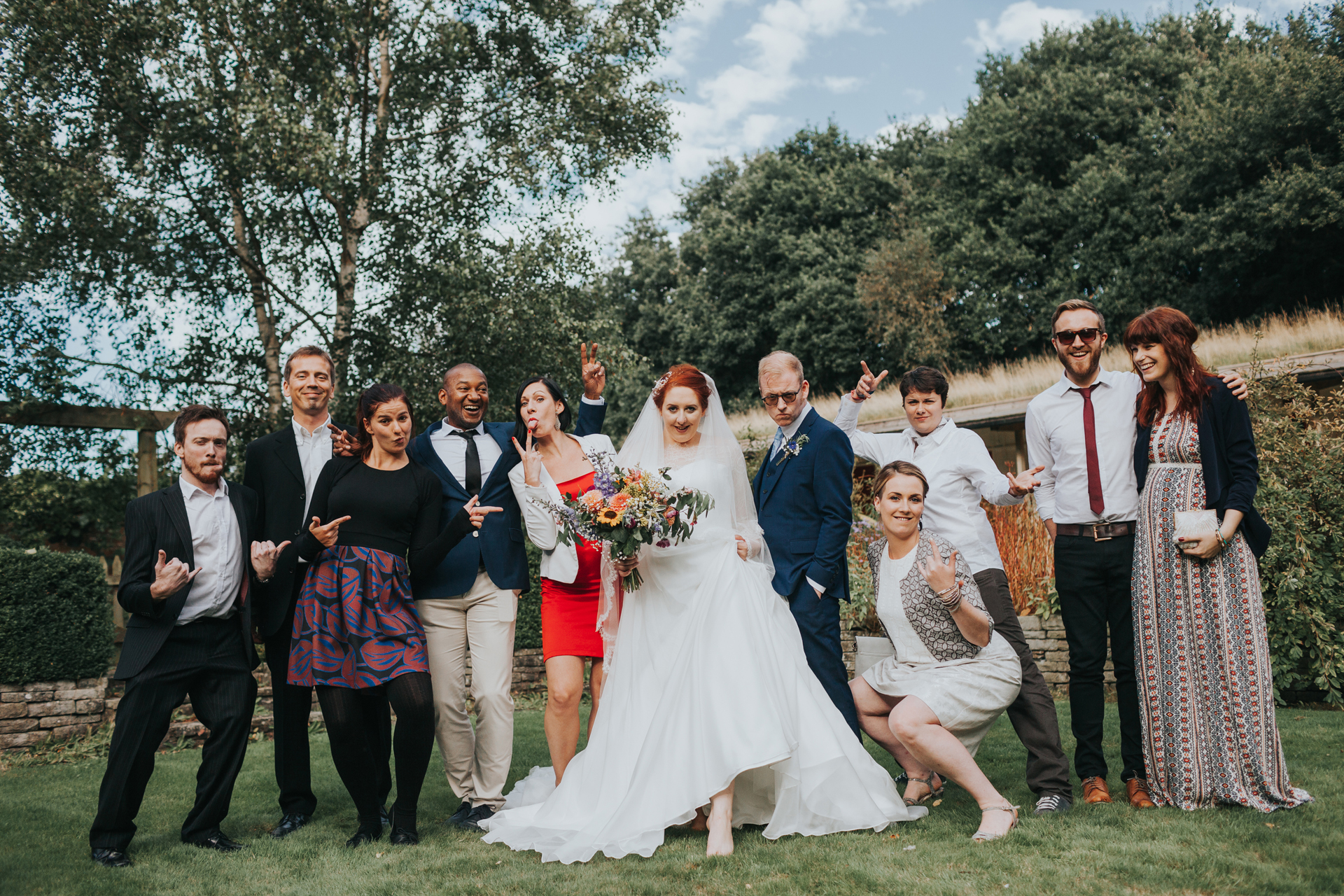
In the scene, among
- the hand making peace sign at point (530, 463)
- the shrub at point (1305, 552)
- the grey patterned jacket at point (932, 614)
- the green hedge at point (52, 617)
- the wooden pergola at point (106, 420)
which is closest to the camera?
the grey patterned jacket at point (932, 614)

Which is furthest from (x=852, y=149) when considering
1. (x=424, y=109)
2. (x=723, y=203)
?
(x=424, y=109)

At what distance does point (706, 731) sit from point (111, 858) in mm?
2814

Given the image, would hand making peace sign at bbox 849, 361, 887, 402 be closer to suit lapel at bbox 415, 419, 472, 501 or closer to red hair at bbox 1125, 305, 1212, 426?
red hair at bbox 1125, 305, 1212, 426

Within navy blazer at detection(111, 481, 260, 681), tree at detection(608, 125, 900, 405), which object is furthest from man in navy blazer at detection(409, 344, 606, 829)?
tree at detection(608, 125, 900, 405)

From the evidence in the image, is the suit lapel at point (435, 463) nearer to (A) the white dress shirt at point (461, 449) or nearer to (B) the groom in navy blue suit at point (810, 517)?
(A) the white dress shirt at point (461, 449)

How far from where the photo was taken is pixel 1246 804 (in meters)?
4.24

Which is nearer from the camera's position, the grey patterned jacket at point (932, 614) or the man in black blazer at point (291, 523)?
the grey patterned jacket at point (932, 614)

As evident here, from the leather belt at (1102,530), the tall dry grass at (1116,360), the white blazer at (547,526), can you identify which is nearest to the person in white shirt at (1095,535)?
the leather belt at (1102,530)

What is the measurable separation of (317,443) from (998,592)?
374cm

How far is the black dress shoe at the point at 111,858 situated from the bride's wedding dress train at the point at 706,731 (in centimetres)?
167

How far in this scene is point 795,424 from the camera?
5074 mm

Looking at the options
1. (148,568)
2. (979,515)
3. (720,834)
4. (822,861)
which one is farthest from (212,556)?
(979,515)

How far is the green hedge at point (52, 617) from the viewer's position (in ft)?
25.7

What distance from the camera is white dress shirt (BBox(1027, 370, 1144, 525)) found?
4.68m
